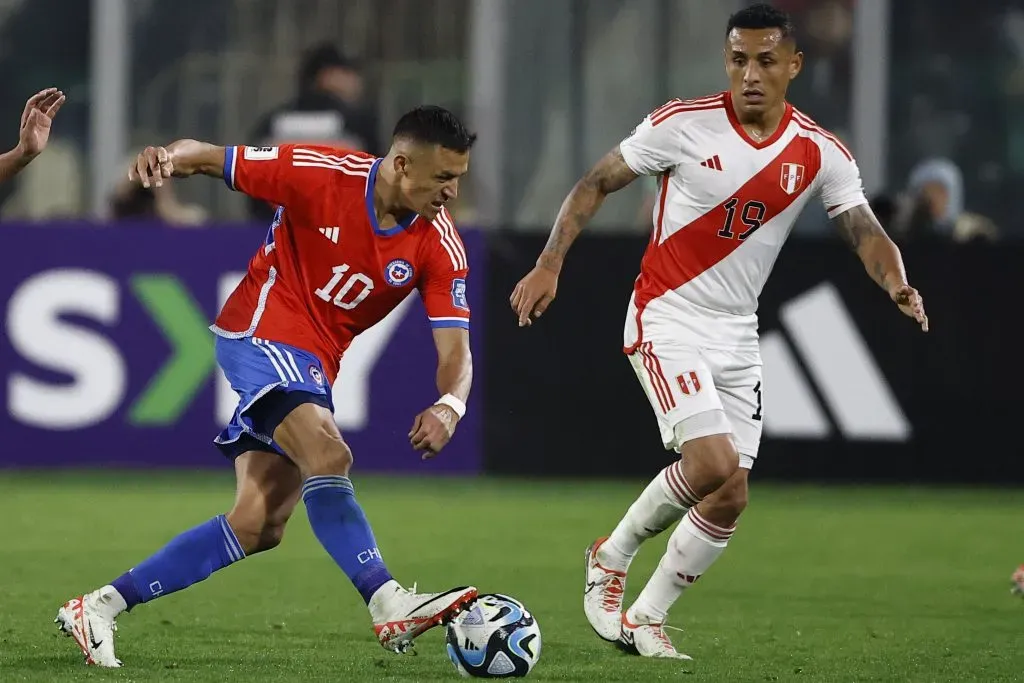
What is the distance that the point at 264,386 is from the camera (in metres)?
6.10

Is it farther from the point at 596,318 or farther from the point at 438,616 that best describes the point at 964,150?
the point at 438,616

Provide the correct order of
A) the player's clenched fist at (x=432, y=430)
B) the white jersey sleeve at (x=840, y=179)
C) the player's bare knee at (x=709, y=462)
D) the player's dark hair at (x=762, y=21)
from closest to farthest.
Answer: the player's clenched fist at (x=432, y=430) < the player's bare knee at (x=709, y=462) < the player's dark hair at (x=762, y=21) < the white jersey sleeve at (x=840, y=179)

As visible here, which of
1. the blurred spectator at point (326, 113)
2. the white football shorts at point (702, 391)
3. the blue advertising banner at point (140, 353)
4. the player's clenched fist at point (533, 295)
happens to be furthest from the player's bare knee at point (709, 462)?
the blurred spectator at point (326, 113)

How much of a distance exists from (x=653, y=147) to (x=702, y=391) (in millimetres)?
884

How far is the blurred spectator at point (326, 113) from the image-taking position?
13.1m

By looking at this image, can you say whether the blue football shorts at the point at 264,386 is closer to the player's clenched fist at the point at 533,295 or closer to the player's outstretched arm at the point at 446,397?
the player's outstretched arm at the point at 446,397

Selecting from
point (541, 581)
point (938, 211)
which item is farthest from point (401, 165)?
point (938, 211)

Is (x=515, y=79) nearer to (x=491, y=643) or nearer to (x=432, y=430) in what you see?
(x=432, y=430)

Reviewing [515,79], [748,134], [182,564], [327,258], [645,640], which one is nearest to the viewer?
[182,564]

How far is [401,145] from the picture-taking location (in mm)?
6195

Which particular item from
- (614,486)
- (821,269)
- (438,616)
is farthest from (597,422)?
(438,616)

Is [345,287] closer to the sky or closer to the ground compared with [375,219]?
closer to the ground

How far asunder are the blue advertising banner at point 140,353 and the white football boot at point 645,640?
5.15 m

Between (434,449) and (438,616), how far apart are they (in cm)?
51
